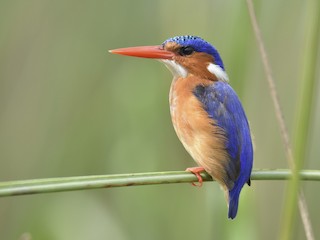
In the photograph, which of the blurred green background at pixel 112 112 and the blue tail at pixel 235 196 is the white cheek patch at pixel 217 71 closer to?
the blurred green background at pixel 112 112

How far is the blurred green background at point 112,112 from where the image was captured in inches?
93.5

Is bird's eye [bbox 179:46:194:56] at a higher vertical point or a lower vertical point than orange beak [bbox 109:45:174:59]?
lower

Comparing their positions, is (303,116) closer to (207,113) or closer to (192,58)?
(207,113)

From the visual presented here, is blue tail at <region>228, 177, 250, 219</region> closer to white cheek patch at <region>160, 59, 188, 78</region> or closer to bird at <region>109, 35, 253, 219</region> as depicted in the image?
bird at <region>109, 35, 253, 219</region>

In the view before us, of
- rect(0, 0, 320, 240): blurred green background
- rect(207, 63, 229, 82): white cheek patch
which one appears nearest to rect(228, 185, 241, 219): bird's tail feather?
rect(0, 0, 320, 240): blurred green background

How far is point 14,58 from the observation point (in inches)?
106

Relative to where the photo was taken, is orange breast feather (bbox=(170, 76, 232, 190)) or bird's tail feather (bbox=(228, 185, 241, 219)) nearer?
bird's tail feather (bbox=(228, 185, 241, 219))

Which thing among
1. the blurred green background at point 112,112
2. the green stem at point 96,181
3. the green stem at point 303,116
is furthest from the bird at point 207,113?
the green stem at point 303,116

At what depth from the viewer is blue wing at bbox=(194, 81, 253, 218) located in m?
1.86

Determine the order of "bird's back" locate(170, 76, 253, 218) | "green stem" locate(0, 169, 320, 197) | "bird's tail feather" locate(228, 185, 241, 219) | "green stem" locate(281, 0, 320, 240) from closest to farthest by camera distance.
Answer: "green stem" locate(281, 0, 320, 240) → "green stem" locate(0, 169, 320, 197) → "bird's tail feather" locate(228, 185, 241, 219) → "bird's back" locate(170, 76, 253, 218)

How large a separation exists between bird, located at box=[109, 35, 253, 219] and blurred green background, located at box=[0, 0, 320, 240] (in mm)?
127

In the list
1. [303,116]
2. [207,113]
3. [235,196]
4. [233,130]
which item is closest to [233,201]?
[235,196]

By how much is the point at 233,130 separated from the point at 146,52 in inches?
18.1

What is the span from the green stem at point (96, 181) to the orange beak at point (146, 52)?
0.70 m
